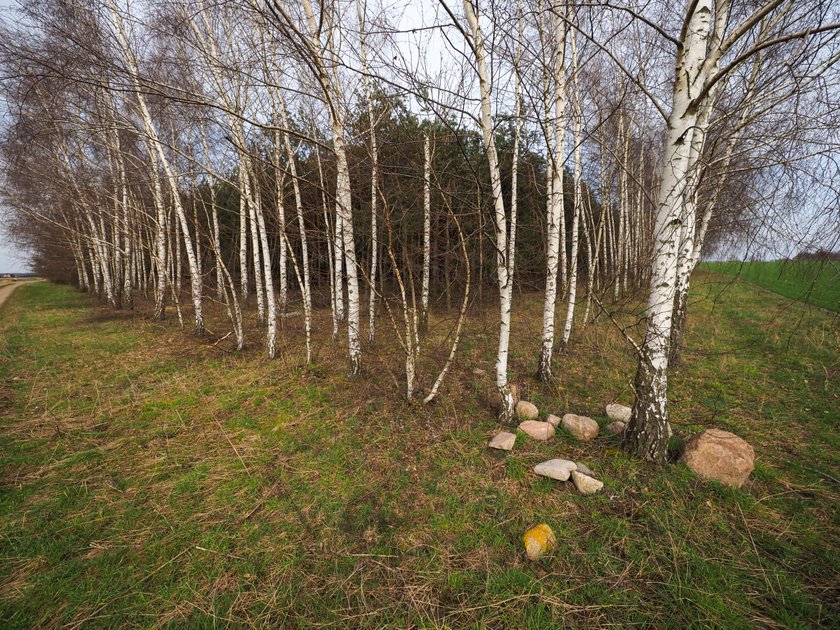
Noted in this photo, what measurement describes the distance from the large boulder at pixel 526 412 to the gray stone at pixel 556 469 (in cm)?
100

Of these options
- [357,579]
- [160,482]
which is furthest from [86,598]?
[357,579]

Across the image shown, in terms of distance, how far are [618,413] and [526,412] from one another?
1259mm

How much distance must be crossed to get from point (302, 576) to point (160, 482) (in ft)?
7.17

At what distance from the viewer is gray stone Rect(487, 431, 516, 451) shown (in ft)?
11.8

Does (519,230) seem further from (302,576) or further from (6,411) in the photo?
(6,411)

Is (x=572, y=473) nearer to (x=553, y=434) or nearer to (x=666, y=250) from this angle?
(x=553, y=434)

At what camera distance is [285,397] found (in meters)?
5.12

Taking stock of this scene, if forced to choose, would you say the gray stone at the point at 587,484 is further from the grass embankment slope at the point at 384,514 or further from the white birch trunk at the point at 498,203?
the white birch trunk at the point at 498,203

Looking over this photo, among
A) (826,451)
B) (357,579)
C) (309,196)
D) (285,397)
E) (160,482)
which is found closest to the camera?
(357,579)

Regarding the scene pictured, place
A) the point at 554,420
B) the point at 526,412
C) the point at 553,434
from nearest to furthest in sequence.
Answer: the point at 553,434, the point at 554,420, the point at 526,412

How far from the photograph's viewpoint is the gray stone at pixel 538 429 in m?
3.81

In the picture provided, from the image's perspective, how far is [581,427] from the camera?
3824 mm

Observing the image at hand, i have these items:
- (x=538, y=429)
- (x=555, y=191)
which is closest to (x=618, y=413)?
(x=538, y=429)

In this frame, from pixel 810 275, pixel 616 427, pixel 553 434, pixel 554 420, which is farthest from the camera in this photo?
pixel 554 420
